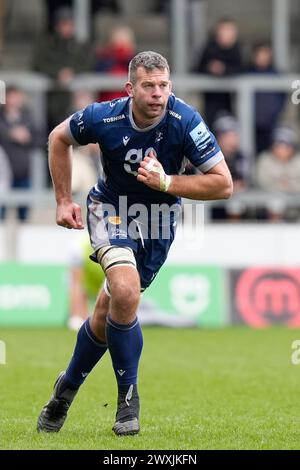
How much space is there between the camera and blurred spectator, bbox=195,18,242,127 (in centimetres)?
1831

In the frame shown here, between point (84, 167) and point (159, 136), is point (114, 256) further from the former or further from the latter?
point (84, 167)

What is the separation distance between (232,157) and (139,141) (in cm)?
983

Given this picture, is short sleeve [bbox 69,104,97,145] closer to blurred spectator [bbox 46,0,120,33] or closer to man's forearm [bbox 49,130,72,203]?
man's forearm [bbox 49,130,72,203]

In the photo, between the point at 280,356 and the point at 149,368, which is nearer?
the point at 149,368

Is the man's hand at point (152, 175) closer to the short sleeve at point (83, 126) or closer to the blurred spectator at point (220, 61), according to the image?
the short sleeve at point (83, 126)

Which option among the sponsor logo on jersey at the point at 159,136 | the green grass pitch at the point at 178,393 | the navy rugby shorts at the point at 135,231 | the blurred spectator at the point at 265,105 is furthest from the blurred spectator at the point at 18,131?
the sponsor logo on jersey at the point at 159,136

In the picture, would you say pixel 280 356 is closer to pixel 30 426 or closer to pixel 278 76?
pixel 30 426

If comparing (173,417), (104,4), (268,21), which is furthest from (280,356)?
(268,21)

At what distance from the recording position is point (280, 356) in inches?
494

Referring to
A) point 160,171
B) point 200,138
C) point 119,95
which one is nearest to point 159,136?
point 200,138

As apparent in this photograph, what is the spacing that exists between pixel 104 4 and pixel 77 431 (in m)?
13.9

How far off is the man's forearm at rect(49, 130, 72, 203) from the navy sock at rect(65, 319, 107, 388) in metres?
0.85

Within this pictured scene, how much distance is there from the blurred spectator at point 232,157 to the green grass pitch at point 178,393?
3014mm

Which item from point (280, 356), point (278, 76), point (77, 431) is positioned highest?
point (278, 76)
